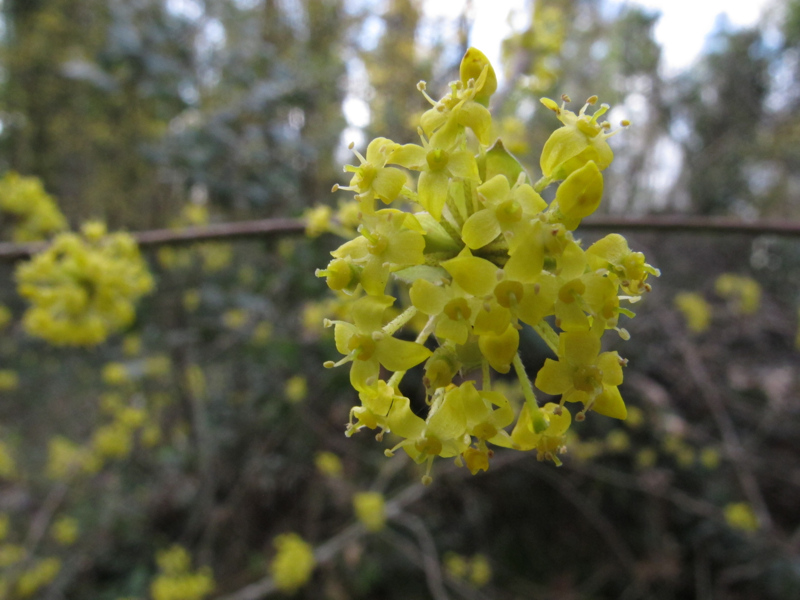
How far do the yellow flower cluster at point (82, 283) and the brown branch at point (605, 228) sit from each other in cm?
8

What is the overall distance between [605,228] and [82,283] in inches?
62.8

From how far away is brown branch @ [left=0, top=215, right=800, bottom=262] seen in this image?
4.68ft

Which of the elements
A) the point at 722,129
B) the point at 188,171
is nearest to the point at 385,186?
the point at 188,171

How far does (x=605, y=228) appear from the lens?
A: 1.51 m

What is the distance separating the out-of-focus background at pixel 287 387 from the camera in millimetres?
2922

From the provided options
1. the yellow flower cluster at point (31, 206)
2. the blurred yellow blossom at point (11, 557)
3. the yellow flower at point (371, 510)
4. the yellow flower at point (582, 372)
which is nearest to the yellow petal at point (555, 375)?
the yellow flower at point (582, 372)

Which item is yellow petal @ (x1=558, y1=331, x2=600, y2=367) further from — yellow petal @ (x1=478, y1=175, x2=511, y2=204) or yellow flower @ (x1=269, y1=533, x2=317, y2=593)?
yellow flower @ (x1=269, y1=533, x2=317, y2=593)

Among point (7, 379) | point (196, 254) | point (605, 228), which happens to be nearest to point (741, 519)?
point (605, 228)

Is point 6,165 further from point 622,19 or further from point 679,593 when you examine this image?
point 622,19

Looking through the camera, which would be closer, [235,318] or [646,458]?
[235,318]

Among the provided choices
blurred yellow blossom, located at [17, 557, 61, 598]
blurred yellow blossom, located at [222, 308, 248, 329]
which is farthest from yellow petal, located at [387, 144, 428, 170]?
blurred yellow blossom, located at [17, 557, 61, 598]

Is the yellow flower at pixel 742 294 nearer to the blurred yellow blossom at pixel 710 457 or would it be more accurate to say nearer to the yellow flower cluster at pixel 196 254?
the blurred yellow blossom at pixel 710 457

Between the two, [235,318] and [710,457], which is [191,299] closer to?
[235,318]

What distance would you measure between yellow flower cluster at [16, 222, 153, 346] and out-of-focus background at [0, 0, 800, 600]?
2.56 ft
